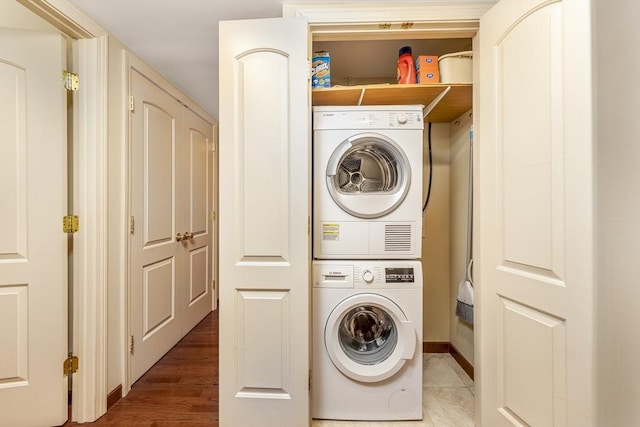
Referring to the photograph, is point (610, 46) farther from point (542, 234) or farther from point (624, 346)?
point (624, 346)

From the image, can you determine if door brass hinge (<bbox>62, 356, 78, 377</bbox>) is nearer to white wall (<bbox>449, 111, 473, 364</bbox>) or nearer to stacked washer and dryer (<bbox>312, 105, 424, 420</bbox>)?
stacked washer and dryer (<bbox>312, 105, 424, 420</bbox>)

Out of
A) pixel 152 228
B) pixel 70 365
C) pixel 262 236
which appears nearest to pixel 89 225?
pixel 152 228

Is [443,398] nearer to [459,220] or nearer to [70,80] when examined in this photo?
[459,220]

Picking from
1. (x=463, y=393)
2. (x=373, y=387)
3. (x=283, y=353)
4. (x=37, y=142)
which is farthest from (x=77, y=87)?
(x=463, y=393)

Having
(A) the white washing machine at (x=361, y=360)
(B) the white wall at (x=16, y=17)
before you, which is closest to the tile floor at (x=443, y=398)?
(A) the white washing machine at (x=361, y=360)

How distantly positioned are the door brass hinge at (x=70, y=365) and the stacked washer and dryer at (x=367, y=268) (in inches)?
52.9

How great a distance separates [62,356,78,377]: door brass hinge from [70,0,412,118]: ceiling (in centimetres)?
190

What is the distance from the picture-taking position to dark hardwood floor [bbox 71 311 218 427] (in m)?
1.49

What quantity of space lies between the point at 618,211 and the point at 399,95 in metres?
1.15

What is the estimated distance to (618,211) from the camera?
3.00ft

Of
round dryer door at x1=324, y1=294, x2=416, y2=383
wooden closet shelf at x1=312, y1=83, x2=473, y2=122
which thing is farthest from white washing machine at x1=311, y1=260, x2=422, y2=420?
wooden closet shelf at x1=312, y1=83, x2=473, y2=122

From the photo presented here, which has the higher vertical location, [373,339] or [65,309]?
[65,309]

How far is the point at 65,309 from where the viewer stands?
1.45 metres

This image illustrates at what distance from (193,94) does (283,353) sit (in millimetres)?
2312
